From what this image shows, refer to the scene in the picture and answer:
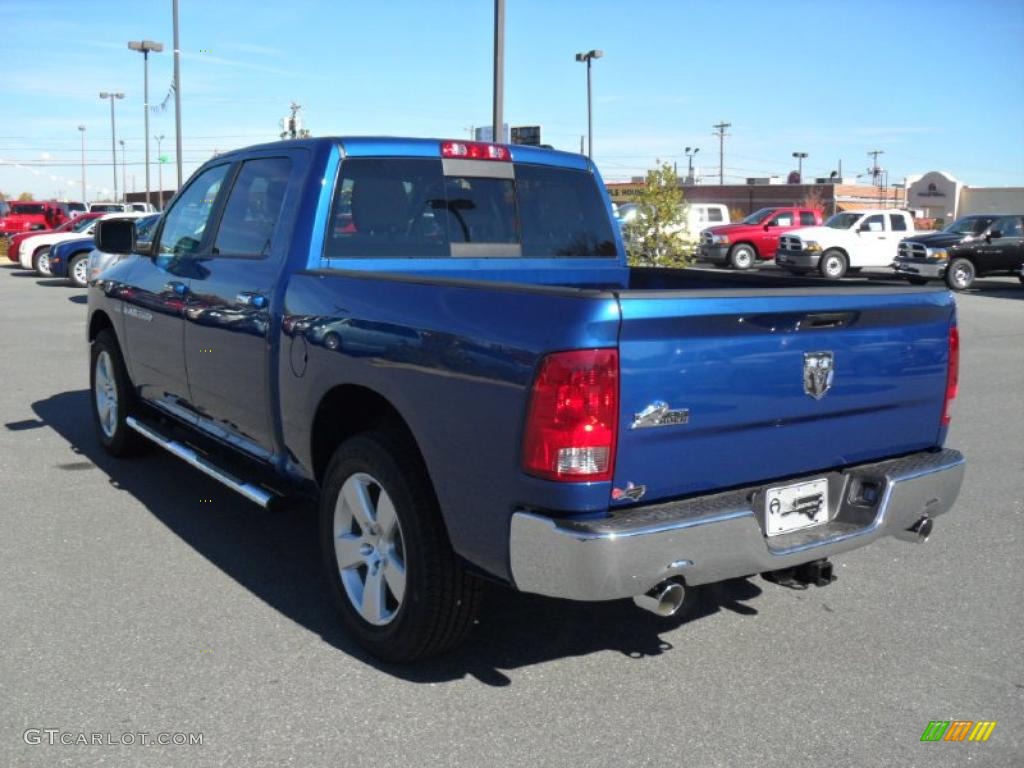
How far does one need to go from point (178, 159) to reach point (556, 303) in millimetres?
29837

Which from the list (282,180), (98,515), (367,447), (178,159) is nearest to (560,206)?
(282,180)

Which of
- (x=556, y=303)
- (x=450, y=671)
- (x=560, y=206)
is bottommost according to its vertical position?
(x=450, y=671)

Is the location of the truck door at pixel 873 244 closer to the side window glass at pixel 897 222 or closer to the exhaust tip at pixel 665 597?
the side window glass at pixel 897 222

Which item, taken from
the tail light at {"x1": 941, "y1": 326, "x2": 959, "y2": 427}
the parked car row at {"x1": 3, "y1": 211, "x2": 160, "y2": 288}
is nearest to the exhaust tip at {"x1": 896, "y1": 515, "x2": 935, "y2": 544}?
the tail light at {"x1": 941, "y1": 326, "x2": 959, "y2": 427}

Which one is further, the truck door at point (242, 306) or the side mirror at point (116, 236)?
the side mirror at point (116, 236)

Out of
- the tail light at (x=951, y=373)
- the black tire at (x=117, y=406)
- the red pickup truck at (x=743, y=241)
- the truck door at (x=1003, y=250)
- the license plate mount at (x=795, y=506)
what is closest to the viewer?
the license plate mount at (x=795, y=506)

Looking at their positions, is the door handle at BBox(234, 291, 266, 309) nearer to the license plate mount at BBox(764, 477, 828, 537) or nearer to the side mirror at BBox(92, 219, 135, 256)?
the side mirror at BBox(92, 219, 135, 256)

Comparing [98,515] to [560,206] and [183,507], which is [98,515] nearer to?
[183,507]

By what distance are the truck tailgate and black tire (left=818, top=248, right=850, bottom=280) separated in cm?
2585

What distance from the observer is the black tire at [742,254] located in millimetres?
A: 31812

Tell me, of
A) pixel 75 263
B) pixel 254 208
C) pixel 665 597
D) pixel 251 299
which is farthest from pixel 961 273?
pixel 665 597

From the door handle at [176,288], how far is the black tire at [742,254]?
91.3 ft

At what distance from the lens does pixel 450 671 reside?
3.82 meters

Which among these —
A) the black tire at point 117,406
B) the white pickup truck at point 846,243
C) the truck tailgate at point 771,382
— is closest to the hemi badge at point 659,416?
the truck tailgate at point 771,382
